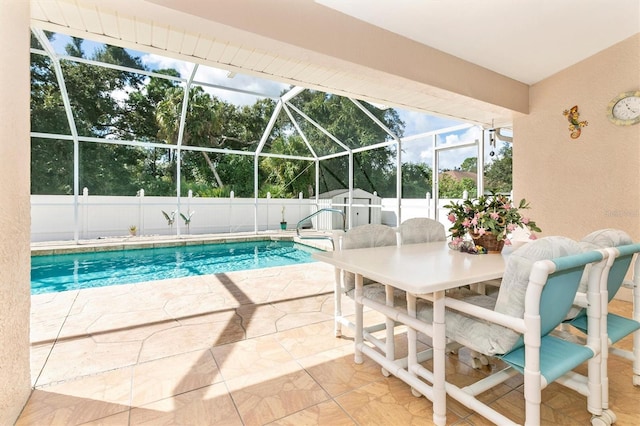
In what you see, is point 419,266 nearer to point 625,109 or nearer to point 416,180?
point 625,109

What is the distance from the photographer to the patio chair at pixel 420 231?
2758 mm

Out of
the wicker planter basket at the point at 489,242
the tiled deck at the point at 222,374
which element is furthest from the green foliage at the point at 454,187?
the wicker planter basket at the point at 489,242

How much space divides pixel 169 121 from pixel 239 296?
7858 mm

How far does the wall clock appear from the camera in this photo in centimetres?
303

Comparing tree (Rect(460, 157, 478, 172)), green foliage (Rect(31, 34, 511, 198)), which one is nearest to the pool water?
green foliage (Rect(31, 34, 511, 198))

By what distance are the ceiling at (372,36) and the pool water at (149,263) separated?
4014mm

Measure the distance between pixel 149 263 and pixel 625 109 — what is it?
24.6ft

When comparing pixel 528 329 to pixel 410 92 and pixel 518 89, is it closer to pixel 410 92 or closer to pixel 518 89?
pixel 410 92

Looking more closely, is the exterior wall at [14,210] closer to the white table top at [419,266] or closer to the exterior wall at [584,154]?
the white table top at [419,266]

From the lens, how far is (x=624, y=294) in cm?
328

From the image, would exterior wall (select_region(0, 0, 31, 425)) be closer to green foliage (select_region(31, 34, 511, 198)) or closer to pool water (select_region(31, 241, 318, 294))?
pool water (select_region(31, 241, 318, 294))

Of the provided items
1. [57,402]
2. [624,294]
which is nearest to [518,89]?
[624,294]

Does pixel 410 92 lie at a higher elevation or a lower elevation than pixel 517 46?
lower

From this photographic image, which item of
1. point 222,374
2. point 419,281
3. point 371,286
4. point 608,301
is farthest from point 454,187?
point 222,374
